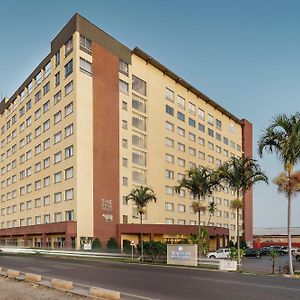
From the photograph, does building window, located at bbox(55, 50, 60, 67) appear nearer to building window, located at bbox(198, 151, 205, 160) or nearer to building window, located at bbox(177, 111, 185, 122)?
building window, located at bbox(177, 111, 185, 122)

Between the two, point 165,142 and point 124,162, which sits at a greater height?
point 165,142

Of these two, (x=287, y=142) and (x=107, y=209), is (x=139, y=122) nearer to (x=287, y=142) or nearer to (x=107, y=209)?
(x=107, y=209)

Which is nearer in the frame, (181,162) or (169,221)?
(169,221)

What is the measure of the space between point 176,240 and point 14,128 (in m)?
44.9

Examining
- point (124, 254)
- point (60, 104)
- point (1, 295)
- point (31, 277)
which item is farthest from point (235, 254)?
point (60, 104)

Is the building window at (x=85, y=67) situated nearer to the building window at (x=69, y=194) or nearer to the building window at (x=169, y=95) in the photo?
the building window at (x=69, y=194)

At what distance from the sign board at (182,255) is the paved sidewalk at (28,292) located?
58.7 ft

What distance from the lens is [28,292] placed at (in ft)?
54.2

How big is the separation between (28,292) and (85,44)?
187 feet

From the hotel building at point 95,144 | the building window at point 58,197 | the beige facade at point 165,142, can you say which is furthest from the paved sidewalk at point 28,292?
the beige facade at point 165,142

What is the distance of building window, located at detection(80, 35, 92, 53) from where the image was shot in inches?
2692

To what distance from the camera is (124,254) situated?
159 feet

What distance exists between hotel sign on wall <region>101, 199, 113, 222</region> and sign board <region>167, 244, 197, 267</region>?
31.3 m

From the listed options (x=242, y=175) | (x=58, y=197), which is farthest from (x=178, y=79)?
(x=242, y=175)
